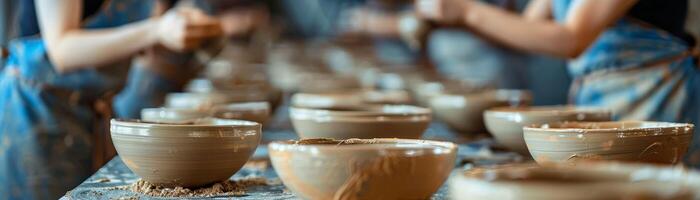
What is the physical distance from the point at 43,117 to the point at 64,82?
0.12 meters

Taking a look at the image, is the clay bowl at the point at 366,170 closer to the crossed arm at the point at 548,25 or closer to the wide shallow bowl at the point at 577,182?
the wide shallow bowl at the point at 577,182

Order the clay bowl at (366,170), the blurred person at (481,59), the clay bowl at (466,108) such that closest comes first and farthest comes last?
1. the clay bowl at (366,170)
2. the clay bowl at (466,108)
3. the blurred person at (481,59)

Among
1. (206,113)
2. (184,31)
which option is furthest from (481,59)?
(206,113)

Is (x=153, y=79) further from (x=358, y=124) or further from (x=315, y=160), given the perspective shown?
(x=315, y=160)

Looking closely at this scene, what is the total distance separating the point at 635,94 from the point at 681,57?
146 millimetres

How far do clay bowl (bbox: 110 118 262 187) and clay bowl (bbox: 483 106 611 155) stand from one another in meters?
0.55

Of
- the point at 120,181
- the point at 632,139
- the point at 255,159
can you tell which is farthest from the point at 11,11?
the point at 632,139

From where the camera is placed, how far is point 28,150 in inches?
98.2

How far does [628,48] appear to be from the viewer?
2305mm

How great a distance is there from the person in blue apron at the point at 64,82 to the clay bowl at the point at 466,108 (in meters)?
0.63

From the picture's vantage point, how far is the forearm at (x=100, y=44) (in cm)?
231

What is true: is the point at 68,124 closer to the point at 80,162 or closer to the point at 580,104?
the point at 80,162

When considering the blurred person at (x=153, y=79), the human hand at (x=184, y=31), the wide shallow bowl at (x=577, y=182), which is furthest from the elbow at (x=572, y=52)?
the blurred person at (x=153, y=79)

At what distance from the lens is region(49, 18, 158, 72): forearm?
2314 mm
